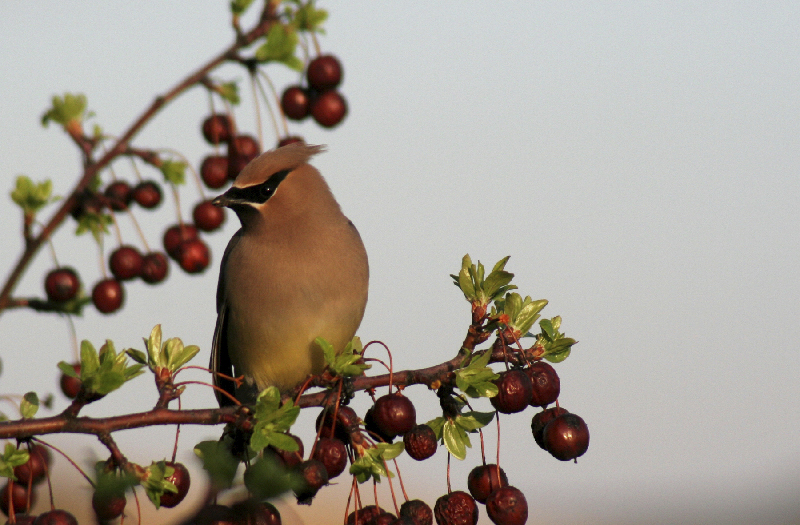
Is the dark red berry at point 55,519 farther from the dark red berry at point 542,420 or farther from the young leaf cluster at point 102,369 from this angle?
the dark red berry at point 542,420

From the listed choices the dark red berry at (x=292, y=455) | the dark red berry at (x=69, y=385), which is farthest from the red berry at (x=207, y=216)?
the dark red berry at (x=292, y=455)

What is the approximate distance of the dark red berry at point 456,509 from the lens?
244 cm

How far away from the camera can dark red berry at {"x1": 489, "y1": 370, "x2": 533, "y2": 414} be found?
7.88 feet

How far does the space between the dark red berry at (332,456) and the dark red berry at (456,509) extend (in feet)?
0.99

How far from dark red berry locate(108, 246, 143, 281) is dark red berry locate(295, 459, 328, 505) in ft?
4.72

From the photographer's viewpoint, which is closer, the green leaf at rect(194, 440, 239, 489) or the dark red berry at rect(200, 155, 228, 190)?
the green leaf at rect(194, 440, 239, 489)

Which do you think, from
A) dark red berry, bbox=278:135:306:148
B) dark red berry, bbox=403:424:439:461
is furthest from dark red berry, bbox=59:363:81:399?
dark red berry, bbox=403:424:439:461

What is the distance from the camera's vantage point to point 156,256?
342 cm

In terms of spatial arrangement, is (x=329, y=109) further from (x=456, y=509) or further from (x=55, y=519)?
(x=55, y=519)

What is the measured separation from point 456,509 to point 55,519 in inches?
39.5

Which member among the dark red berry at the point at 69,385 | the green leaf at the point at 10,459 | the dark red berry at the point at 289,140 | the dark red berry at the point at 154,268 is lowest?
the green leaf at the point at 10,459

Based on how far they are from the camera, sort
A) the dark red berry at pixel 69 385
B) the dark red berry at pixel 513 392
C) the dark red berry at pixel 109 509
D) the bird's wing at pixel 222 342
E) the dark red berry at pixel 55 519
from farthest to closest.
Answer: the bird's wing at pixel 222 342
the dark red berry at pixel 69 385
the dark red berry at pixel 513 392
the dark red berry at pixel 55 519
the dark red berry at pixel 109 509

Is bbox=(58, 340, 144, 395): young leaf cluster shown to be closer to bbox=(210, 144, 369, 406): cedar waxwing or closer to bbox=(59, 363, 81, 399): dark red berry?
bbox=(59, 363, 81, 399): dark red berry

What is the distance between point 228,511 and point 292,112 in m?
2.31
